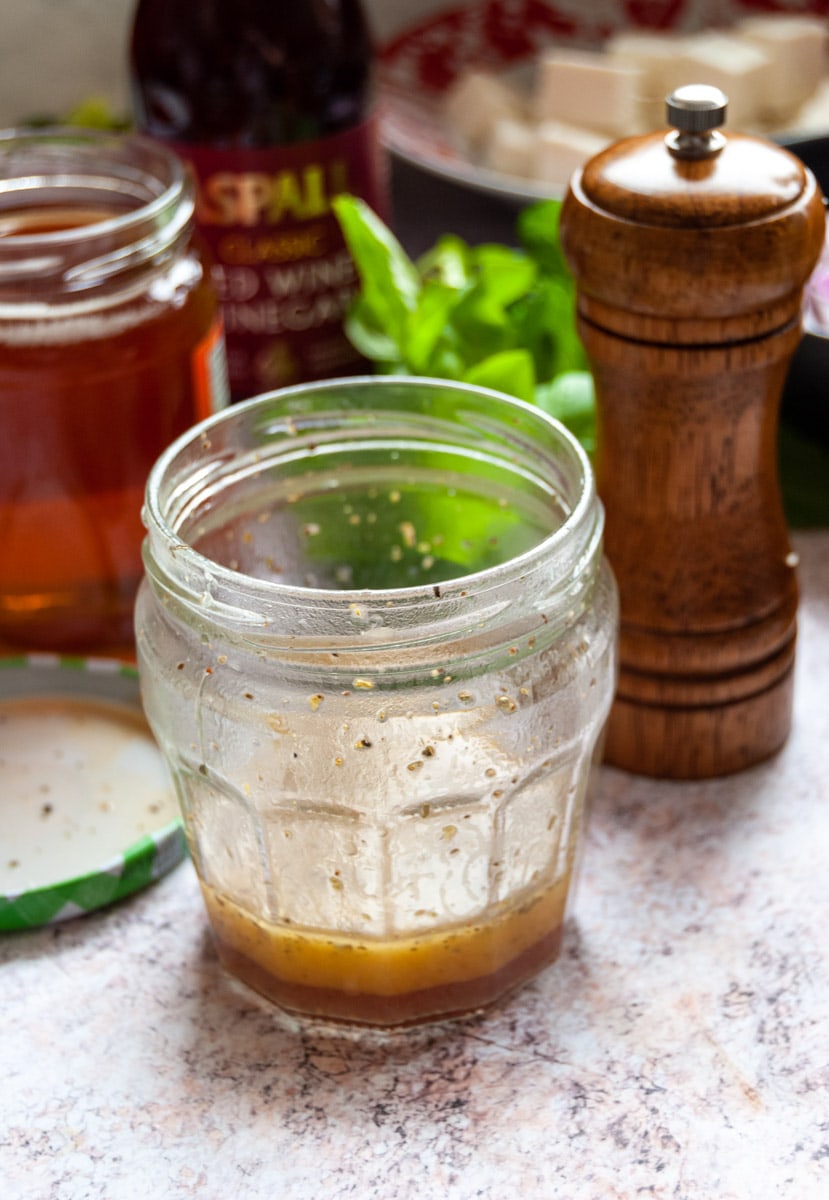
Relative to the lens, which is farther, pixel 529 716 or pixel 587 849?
pixel 587 849

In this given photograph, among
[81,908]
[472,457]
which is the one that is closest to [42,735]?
[81,908]

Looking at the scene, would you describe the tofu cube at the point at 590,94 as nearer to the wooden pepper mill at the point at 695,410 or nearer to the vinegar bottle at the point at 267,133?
the vinegar bottle at the point at 267,133

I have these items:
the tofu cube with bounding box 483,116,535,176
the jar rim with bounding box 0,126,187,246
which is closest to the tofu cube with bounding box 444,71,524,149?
the tofu cube with bounding box 483,116,535,176

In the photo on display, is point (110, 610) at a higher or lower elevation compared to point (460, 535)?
lower

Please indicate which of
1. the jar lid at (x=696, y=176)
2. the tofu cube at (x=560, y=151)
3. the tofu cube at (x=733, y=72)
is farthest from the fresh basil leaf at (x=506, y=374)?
the tofu cube at (x=733, y=72)

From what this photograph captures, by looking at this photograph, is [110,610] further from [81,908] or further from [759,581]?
[759,581]

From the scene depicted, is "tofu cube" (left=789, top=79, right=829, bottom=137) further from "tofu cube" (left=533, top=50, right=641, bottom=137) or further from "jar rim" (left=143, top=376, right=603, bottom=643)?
"jar rim" (left=143, top=376, right=603, bottom=643)
